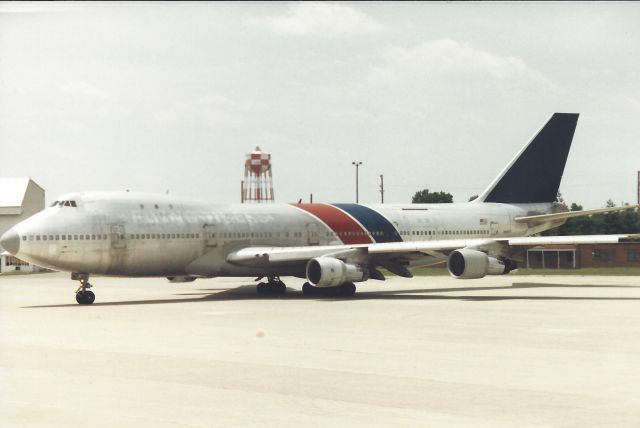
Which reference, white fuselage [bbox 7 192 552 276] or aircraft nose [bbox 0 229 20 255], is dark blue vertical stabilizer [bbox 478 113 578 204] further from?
aircraft nose [bbox 0 229 20 255]

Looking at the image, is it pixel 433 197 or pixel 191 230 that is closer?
pixel 191 230

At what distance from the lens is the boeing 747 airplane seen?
118 ft

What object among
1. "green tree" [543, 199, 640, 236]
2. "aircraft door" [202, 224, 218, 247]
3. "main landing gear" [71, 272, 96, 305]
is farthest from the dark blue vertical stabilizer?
"green tree" [543, 199, 640, 236]

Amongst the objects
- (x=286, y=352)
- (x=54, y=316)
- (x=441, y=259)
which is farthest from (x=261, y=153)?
(x=286, y=352)

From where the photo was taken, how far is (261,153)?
382ft

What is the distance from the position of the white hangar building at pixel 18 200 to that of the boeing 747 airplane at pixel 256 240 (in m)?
68.7

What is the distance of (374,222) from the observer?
1788 inches

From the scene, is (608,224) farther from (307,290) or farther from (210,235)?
(210,235)

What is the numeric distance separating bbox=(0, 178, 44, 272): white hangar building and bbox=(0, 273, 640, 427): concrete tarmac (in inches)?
2935

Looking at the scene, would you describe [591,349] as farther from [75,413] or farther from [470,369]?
[75,413]

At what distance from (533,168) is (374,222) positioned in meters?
11.3

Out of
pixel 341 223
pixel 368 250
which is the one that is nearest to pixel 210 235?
pixel 368 250

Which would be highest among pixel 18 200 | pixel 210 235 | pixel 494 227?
pixel 18 200

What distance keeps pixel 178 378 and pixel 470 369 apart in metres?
5.55
